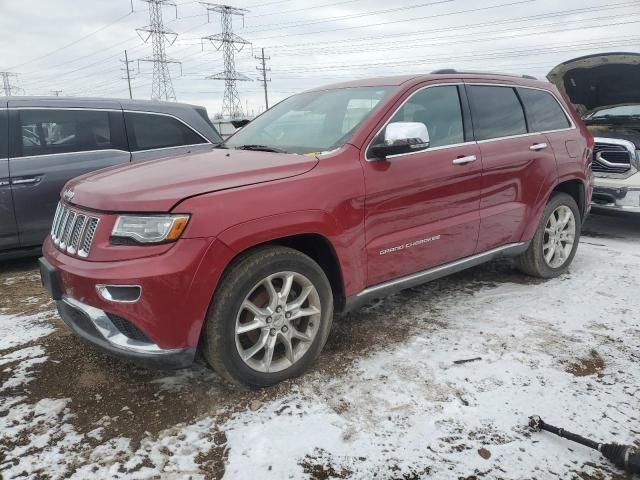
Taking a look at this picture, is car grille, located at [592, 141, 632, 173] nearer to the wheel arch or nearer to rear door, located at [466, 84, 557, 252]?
the wheel arch

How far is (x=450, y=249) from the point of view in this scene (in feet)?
12.0

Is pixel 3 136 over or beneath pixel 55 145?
over

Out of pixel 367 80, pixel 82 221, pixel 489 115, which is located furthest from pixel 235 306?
pixel 489 115

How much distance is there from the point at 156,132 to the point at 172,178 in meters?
3.33

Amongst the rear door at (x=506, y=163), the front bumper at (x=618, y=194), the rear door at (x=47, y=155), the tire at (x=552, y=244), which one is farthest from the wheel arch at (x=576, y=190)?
the rear door at (x=47, y=155)

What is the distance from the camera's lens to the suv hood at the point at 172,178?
98.0 inches

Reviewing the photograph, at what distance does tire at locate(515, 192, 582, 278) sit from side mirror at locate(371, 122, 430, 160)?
194 cm

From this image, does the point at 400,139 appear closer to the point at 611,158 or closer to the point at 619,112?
the point at 611,158

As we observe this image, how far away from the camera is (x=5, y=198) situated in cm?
476

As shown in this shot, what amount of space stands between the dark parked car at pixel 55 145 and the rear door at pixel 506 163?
91.8 inches

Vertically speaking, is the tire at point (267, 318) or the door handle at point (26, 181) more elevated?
the door handle at point (26, 181)

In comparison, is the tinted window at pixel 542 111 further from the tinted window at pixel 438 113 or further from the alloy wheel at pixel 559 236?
the tinted window at pixel 438 113

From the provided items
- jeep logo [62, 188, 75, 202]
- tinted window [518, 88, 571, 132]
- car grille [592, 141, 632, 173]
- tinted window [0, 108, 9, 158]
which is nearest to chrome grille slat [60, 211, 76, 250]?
jeep logo [62, 188, 75, 202]

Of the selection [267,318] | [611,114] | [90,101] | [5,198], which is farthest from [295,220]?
[611,114]
